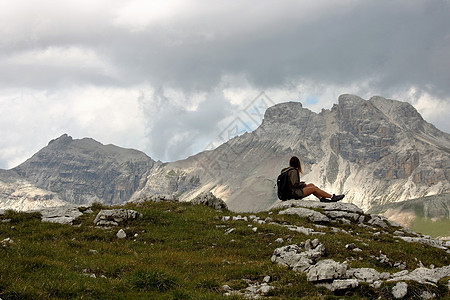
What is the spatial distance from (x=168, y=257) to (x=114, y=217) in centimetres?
858

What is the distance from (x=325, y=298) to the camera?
11672mm

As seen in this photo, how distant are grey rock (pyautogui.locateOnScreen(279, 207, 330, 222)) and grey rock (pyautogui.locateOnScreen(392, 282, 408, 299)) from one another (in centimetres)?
1657

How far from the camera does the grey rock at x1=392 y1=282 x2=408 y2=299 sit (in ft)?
36.3

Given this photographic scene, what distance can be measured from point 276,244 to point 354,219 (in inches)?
457

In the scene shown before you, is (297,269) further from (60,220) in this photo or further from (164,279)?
(60,220)

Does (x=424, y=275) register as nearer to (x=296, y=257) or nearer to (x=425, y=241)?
(x=296, y=257)

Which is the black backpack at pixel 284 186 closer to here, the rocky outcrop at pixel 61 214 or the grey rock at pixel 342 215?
the grey rock at pixel 342 215

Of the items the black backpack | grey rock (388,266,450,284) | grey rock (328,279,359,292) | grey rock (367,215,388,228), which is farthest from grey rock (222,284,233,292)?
grey rock (367,215,388,228)

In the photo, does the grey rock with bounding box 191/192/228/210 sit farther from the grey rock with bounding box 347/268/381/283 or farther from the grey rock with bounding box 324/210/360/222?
the grey rock with bounding box 347/268/381/283

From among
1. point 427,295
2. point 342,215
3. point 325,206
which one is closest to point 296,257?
point 427,295

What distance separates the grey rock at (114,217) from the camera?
78.0ft

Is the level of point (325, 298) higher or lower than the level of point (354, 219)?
lower

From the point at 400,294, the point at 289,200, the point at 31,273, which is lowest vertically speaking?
the point at 31,273

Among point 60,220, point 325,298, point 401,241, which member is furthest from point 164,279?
point 401,241
